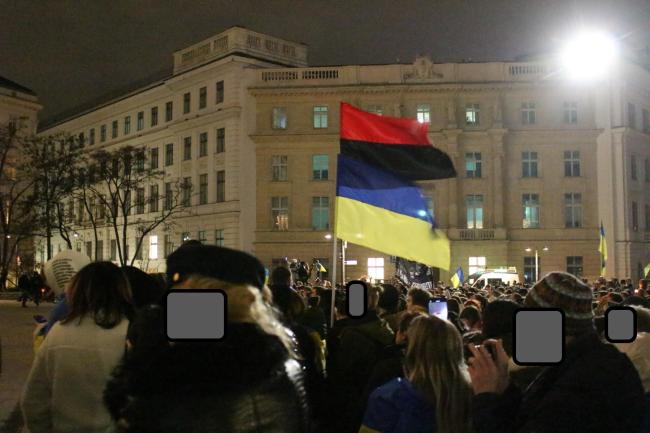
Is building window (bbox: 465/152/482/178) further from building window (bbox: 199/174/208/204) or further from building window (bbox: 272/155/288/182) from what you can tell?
building window (bbox: 199/174/208/204)

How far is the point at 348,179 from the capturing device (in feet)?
29.5

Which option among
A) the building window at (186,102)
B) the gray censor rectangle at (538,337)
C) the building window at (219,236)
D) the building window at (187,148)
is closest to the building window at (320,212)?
the building window at (219,236)

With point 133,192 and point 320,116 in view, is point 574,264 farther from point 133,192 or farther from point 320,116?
point 133,192

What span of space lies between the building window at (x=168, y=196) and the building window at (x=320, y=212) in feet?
35.3

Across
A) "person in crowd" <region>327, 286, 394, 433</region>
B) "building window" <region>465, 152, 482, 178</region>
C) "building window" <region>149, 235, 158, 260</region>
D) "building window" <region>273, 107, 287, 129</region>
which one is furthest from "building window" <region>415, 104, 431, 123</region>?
"person in crowd" <region>327, 286, 394, 433</region>

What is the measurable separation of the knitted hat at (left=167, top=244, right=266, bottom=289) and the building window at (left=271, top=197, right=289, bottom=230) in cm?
4766

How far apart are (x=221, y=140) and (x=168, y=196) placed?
6479 millimetres

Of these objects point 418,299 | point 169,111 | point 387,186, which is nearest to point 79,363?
point 418,299

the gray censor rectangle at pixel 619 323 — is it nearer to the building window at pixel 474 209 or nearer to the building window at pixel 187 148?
the building window at pixel 474 209

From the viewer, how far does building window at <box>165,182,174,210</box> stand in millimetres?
54531

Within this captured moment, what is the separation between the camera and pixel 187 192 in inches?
2148

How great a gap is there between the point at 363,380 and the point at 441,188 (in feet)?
146

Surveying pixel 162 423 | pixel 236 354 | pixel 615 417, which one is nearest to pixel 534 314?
pixel 615 417

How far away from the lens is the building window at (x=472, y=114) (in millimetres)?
49844
